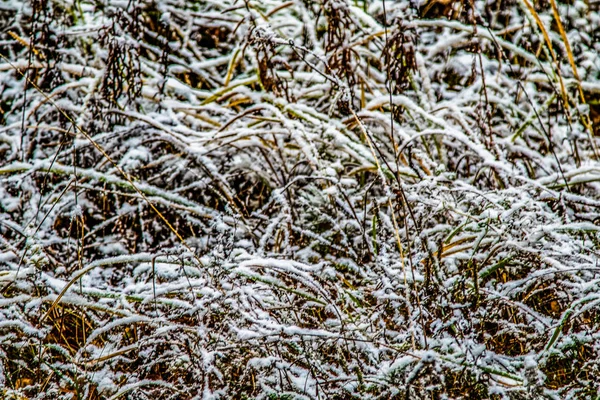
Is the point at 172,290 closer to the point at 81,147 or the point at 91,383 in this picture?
the point at 91,383

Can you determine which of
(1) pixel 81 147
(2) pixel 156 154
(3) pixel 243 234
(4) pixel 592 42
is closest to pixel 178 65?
(2) pixel 156 154

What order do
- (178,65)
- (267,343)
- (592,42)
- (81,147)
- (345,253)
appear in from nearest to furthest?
1. (267,343)
2. (345,253)
3. (81,147)
4. (178,65)
5. (592,42)

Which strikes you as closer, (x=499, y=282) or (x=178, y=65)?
(x=499, y=282)

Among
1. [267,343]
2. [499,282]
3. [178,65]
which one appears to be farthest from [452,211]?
[178,65]

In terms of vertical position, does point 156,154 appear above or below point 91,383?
above

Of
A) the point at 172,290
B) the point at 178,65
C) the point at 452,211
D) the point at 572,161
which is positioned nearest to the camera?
the point at 172,290

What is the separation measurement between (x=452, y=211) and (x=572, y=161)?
3.02 ft

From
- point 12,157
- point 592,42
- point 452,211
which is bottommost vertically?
point 12,157

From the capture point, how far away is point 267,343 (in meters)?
1.12

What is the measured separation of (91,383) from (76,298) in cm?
24

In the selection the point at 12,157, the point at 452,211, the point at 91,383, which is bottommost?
the point at 91,383

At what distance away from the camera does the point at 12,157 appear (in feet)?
6.33

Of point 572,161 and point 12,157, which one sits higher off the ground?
point 572,161

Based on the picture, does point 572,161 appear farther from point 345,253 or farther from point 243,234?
point 243,234
